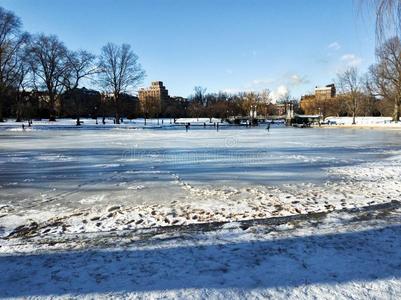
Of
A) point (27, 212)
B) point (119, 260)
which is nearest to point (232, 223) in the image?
point (119, 260)

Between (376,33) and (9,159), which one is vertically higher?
(376,33)

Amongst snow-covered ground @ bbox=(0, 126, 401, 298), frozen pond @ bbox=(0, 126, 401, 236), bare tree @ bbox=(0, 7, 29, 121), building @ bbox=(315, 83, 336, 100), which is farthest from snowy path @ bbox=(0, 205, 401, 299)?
building @ bbox=(315, 83, 336, 100)

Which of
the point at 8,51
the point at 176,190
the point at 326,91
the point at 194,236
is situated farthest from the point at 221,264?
the point at 326,91

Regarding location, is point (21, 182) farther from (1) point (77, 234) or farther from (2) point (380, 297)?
(2) point (380, 297)

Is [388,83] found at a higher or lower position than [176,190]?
higher

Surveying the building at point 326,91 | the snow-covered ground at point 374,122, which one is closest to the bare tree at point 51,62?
the snow-covered ground at point 374,122

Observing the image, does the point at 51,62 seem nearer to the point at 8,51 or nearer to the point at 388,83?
the point at 8,51

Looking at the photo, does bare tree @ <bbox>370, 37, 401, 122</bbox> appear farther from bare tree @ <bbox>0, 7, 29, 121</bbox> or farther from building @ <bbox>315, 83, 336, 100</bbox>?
building @ <bbox>315, 83, 336, 100</bbox>

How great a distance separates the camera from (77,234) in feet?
17.8

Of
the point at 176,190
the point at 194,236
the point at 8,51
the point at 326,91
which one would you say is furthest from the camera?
the point at 326,91

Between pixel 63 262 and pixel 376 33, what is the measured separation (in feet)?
24.3

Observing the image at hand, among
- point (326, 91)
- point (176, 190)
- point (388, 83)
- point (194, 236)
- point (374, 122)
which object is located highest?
point (326, 91)

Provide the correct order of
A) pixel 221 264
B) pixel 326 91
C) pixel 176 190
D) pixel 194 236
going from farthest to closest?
pixel 326 91, pixel 176 190, pixel 194 236, pixel 221 264

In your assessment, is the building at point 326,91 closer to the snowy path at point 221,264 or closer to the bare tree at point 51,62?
the bare tree at point 51,62
